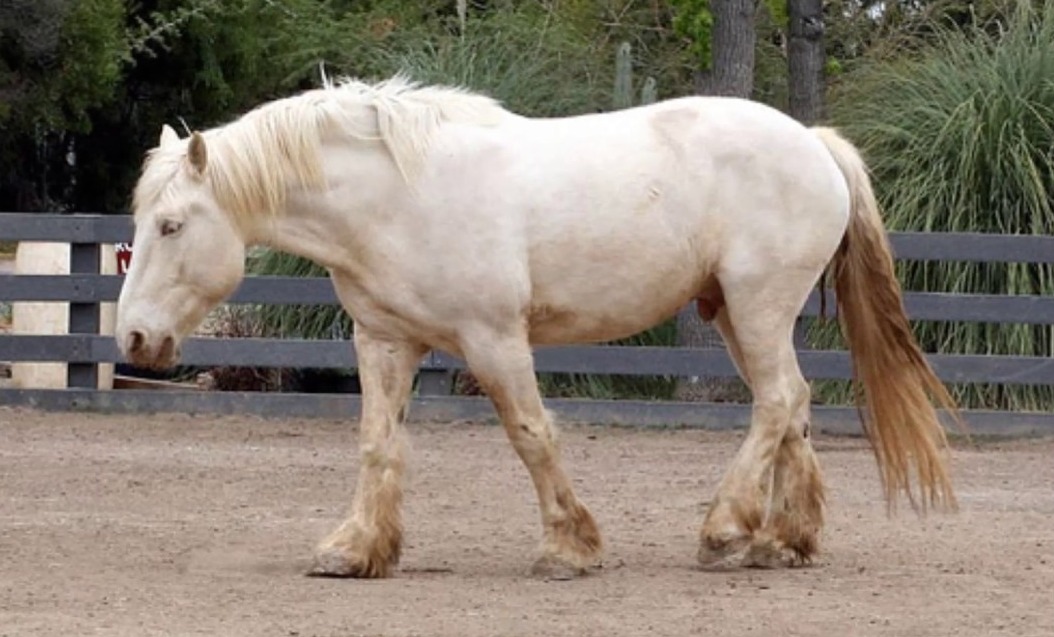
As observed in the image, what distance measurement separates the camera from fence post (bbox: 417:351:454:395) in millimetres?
12266

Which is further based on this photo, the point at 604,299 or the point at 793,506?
the point at 793,506

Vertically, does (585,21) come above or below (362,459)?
above

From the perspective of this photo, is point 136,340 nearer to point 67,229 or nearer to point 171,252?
point 171,252

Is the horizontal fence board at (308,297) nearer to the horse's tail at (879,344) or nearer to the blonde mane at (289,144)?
the horse's tail at (879,344)

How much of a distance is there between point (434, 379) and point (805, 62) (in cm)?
327

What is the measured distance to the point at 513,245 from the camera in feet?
23.1

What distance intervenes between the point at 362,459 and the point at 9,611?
1.49 m

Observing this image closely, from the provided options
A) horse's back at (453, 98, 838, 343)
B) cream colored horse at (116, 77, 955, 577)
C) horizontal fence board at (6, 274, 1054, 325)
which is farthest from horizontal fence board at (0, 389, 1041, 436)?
horse's back at (453, 98, 838, 343)

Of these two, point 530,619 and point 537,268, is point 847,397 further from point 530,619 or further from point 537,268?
point 530,619

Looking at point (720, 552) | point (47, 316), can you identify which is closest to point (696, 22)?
point (47, 316)

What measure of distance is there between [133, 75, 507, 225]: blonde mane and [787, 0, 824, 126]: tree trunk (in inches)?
252

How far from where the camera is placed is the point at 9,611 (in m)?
6.11

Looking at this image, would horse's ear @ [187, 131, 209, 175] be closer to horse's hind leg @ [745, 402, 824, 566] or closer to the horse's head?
the horse's head

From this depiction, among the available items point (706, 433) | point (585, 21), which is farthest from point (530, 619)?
point (585, 21)
